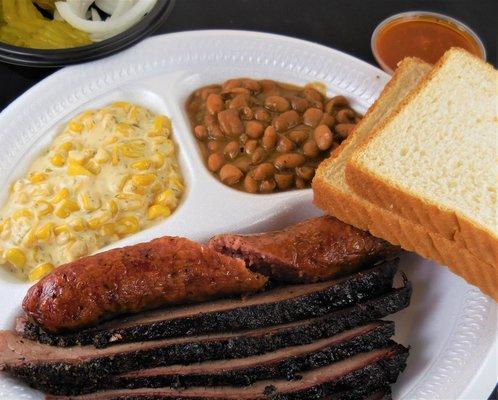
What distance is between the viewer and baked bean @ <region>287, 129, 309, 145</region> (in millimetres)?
3193

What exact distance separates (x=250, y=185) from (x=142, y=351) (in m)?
1.03

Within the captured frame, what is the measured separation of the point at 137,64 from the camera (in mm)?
3547

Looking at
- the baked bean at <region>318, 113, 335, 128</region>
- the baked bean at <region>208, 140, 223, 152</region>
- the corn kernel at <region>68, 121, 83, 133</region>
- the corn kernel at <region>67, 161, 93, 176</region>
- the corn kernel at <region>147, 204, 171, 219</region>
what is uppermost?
the baked bean at <region>318, 113, 335, 128</region>

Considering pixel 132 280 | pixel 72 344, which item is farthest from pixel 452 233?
pixel 72 344

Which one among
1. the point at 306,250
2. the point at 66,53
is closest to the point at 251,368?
the point at 306,250

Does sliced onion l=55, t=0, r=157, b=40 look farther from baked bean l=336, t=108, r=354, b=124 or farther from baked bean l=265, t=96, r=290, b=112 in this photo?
baked bean l=336, t=108, r=354, b=124

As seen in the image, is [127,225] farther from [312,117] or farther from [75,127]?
[312,117]

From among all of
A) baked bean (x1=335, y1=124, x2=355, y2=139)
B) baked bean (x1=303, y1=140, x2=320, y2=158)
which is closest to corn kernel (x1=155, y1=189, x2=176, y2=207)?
baked bean (x1=303, y1=140, x2=320, y2=158)

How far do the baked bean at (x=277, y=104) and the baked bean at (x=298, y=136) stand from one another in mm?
182

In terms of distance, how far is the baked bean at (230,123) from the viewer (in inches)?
127

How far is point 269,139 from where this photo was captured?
3.17 m

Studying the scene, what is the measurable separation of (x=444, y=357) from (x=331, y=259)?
24.7 inches

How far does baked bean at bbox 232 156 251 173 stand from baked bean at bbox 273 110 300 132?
24cm

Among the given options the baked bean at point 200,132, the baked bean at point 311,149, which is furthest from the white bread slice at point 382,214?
the baked bean at point 200,132
